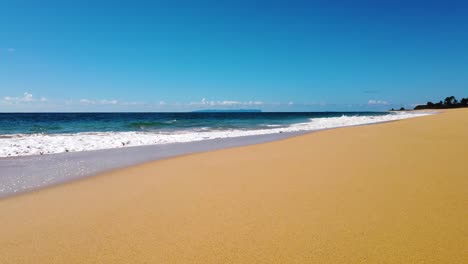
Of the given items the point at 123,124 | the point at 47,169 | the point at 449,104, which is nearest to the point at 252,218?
the point at 47,169

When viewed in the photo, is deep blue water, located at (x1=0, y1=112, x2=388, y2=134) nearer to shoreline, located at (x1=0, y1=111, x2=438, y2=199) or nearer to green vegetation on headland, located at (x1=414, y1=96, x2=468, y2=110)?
shoreline, located at (x1=0, y1=111, x2=438, y2=199)

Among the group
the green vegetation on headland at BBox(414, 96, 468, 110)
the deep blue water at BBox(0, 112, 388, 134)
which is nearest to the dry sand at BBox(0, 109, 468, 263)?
the deep blue water at BBox(0, 112, 388, 134)

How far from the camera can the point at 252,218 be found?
9.80 feet

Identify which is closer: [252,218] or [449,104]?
[252,218]

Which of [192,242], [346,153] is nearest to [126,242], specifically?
[192,242]

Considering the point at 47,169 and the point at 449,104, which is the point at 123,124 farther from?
the point at 449,104

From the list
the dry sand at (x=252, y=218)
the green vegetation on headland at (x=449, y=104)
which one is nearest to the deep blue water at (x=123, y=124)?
the dry sand at (x=252, y=218)

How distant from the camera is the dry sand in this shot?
2.32 meters

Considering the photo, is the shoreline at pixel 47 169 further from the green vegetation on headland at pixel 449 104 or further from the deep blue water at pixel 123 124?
the green vegetation on headland at pixel 449 104

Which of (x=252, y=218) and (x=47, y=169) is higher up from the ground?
(x=252, y=218)

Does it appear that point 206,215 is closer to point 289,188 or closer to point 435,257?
point 289,188

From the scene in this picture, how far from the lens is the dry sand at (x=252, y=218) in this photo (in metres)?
2.32

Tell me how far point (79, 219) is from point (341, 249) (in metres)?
2.87

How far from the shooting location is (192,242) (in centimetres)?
251
